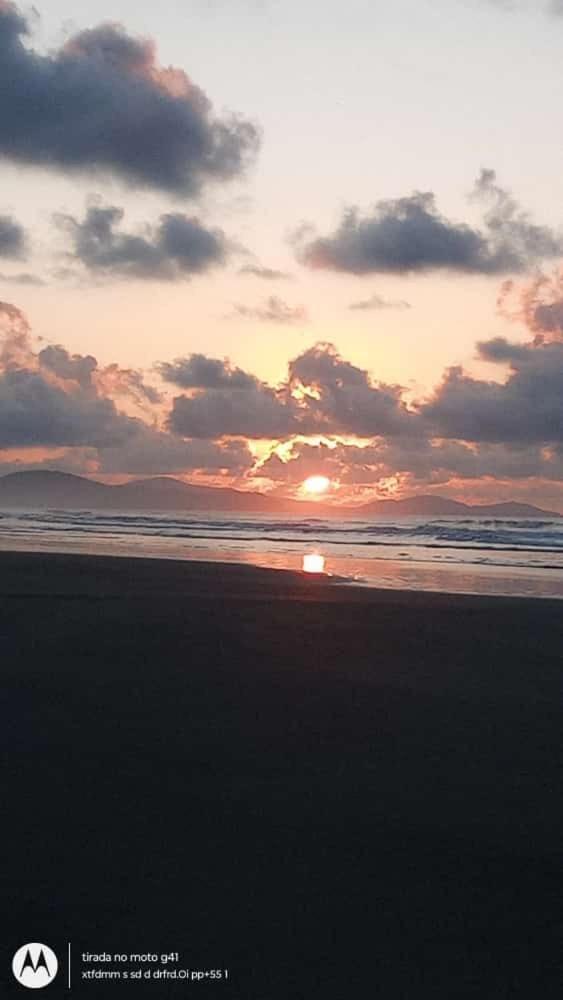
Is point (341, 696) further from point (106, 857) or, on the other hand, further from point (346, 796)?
point (106, 857)

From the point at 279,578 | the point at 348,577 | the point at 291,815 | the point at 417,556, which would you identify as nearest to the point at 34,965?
the point at 291,815

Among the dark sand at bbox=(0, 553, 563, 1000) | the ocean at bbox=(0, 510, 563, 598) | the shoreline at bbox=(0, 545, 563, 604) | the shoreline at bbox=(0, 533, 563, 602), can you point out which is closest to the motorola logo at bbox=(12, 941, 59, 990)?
the dark sand at bbox=(0, 553, 563, 1000)

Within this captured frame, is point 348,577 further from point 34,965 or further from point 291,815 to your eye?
point 34,965

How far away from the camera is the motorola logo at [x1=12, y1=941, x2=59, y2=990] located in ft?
12.2

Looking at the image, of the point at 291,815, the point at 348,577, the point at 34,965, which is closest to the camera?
the point at 34,965

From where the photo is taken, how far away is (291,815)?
530 centimetres

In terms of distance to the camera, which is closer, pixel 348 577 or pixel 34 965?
pixel 34 965

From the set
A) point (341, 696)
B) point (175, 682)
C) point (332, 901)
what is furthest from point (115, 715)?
point (332, 901)

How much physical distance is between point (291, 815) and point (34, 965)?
73.4 inches

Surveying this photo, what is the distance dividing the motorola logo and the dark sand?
0.18 feet

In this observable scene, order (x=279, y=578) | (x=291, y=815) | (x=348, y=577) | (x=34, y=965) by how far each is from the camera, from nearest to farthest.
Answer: (x=34, y=965), (x=291, y=815), (x=279, y=578), (x=348, y=577)

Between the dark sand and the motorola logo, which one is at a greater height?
the dark sand

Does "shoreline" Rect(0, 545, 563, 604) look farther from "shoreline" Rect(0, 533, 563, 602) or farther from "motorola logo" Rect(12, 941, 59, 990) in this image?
"motorola logo" Rect(12, 941, 59, 990)

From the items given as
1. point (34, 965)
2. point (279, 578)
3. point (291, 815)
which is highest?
point (279, 578)
